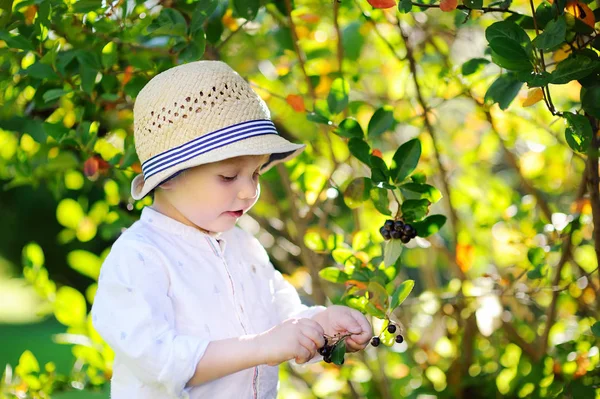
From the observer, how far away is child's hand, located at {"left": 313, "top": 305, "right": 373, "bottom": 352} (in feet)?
5.60

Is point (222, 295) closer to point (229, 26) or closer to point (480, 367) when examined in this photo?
point (229, 26)

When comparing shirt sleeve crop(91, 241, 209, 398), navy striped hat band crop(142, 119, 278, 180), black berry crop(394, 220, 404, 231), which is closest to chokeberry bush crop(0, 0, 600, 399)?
black berry crop(394, 220, 404, 231)

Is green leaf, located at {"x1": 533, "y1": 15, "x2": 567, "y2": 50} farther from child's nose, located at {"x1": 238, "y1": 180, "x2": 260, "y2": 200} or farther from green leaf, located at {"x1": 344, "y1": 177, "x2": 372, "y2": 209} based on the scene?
child's nose, located at {"x1": 238, "y1": 180, "x2": 260, "y2": 200}

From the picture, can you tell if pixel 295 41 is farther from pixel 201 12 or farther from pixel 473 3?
pixel 473 3

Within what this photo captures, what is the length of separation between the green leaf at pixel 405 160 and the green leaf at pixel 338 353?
1.26ft

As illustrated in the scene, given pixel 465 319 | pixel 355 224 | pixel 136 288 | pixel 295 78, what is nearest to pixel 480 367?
pixel 465 319

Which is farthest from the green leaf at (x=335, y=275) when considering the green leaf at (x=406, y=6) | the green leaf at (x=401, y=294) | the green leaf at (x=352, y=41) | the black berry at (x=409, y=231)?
the green leaf at (x=352, y=41)

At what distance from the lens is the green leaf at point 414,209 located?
67.6 inches

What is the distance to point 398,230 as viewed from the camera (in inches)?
67.9

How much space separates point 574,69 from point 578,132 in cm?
14

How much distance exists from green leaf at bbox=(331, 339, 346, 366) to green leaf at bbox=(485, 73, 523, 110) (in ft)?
2.15

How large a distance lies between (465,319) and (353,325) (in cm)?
125

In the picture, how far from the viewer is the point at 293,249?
3113 millimetres

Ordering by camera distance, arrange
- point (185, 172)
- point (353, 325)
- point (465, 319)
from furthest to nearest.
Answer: point (465, 319) < point (185, 172) < point (353, 325)
